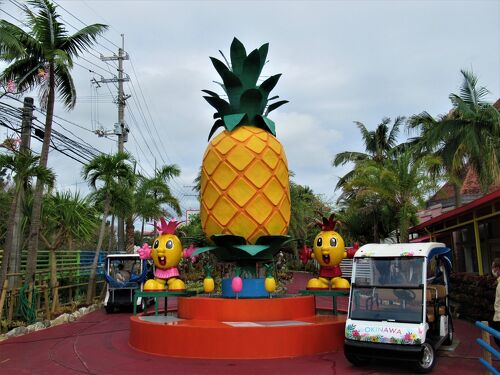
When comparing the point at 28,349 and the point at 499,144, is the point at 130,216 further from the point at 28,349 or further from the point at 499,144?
the point at 499,144

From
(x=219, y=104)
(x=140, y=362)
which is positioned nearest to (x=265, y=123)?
(x=219, y=104)

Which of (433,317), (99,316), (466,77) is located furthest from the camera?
(466,77)

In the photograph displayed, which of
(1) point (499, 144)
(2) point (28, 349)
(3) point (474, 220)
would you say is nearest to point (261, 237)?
(2) point (28, 349)

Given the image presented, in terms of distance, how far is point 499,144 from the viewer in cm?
1555

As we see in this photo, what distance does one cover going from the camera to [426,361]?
22.9ft

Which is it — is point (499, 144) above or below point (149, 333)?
above

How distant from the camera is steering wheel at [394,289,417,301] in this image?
7327mm

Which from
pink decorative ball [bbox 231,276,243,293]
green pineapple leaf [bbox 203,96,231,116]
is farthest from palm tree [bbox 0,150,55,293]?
pink decorative ball [bbox 231,276,243,293]

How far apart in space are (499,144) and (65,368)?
47.9ft

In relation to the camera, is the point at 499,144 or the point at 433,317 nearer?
the point at 433,317

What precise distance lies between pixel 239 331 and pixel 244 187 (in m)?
3.17


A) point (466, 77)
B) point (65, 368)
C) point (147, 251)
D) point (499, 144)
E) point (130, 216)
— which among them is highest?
point (466, 77)

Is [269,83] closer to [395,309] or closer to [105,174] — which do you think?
[395,309]

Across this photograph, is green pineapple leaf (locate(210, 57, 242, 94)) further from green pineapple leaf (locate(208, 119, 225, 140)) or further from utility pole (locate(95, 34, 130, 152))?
utility pole (locate(95, 34, 130, 152))
